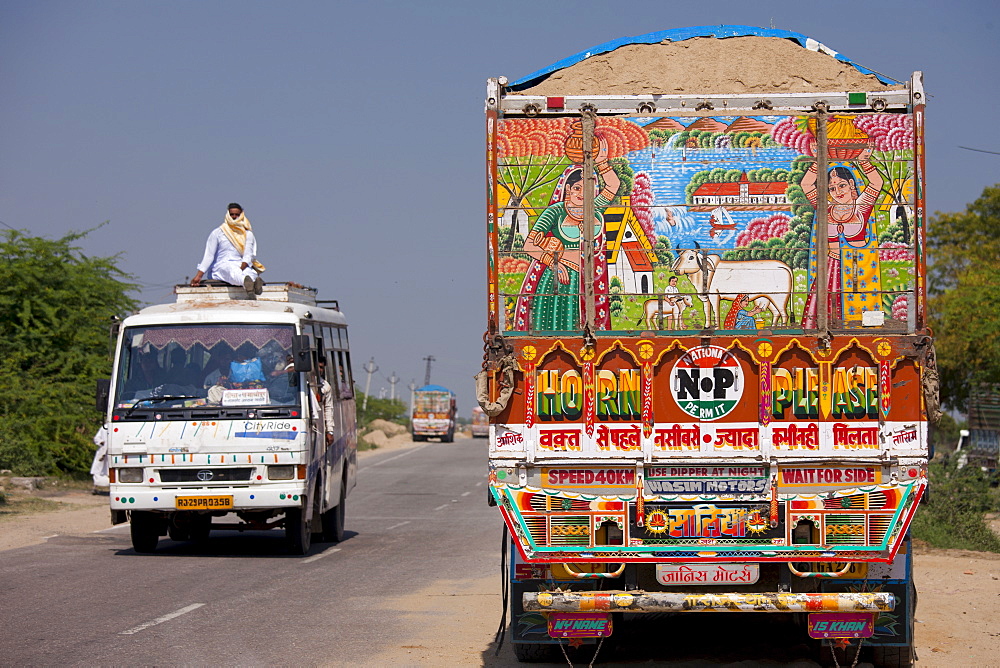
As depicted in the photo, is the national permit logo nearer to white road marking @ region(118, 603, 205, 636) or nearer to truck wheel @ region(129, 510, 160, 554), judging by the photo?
white road marking @ region(118, 603, 205, 636)

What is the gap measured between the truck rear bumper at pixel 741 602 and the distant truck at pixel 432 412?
65.0 metres

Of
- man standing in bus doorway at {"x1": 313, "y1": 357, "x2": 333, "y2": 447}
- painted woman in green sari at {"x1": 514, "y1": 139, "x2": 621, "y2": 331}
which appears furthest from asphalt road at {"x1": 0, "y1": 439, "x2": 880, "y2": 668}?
painted woman in green sari at {"x1": 514, "y1": 139, "x2": 621, "y2": 331}

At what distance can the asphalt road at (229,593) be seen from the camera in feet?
30.2

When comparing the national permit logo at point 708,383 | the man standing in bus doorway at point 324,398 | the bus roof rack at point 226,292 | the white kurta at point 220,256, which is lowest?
the man standing in bus doorway at point 324,398

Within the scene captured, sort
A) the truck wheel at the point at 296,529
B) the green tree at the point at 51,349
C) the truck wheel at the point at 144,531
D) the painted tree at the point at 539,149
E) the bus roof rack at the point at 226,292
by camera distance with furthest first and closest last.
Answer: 1. the green tree at the point at 51,349
2. the bus roof rack at the point at 226,292
3. the truck wheel at the point at 144,531
4. the truck wheel at the point at 296,529
5. the painted tree at the point at 539,149

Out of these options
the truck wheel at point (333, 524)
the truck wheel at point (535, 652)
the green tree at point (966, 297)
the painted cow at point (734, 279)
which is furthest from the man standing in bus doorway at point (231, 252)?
the green tree at point (966, 297)

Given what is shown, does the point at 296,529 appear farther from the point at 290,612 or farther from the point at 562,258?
the point at 562,258

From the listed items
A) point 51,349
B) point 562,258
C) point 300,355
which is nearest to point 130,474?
point 300,355

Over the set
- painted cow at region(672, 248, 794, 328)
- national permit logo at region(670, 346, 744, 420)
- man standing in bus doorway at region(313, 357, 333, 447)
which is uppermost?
painted cow at region(672, 248, 794, 328)

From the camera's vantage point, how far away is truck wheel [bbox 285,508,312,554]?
15.8m

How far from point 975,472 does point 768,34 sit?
12837 millimetres

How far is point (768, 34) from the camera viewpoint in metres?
8.79

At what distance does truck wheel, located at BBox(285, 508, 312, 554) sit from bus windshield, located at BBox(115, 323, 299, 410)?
147 cm

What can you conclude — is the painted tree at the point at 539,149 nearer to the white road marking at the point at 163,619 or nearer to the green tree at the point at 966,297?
the white road marking at the point at 163,619
